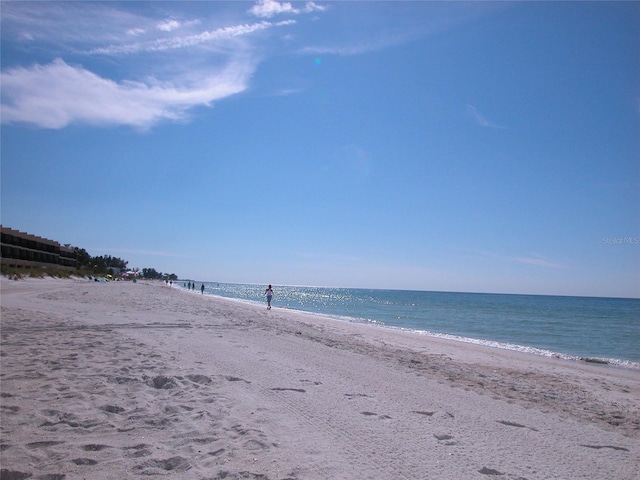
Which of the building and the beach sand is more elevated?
the building

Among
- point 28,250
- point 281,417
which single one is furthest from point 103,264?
point 281,417

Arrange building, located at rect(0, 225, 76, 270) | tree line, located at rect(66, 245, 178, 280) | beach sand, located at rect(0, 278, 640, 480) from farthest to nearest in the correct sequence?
tree line, located at rect(66, 245, 178, 280) < building, located at rect(0, 225, 76, 270) < beach sand, located at rect(0, 278, 640, 480)

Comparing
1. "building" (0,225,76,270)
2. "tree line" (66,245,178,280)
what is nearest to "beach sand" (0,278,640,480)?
"building" (0,225,76,270)

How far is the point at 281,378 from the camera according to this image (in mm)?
7359

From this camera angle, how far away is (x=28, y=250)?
6688cm

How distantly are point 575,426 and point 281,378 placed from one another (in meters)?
4.39

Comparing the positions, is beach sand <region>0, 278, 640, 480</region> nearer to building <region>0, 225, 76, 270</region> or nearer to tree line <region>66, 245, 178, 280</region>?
building <region>0, 225, 76, 270</region>

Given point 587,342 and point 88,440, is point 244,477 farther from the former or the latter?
point 587,342

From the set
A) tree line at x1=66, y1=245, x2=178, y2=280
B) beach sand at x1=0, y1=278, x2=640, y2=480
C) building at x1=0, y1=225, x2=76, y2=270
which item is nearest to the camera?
beach sand at x1=0, y1=278, x2=640, y2=480

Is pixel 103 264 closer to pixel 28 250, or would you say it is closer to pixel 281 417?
pixel 28 250

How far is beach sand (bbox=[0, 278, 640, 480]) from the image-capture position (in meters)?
4.00

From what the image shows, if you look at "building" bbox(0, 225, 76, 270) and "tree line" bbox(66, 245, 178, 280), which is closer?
"building" bbox(0, 225, 76, 270)

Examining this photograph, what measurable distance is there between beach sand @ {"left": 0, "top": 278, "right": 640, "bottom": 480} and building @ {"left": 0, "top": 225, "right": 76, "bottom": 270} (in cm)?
5244

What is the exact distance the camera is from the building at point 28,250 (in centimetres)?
5734
